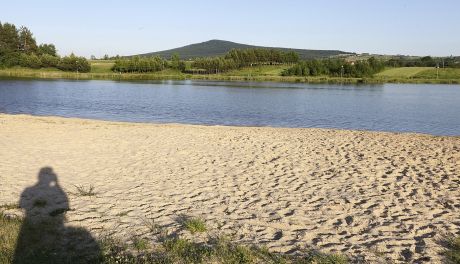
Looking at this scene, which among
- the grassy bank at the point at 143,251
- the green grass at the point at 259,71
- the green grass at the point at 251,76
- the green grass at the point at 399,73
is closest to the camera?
the grassy bank at the point at 143,251

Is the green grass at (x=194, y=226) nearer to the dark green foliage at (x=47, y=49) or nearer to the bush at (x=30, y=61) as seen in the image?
the bush at (x=30, y=61)

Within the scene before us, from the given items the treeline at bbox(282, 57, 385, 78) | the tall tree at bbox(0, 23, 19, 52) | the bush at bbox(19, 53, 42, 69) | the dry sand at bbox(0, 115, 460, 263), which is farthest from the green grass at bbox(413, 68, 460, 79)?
the dry sand at bbox(0, 115, 460, 263)

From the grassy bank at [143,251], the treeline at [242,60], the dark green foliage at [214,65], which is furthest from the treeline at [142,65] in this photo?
the grassy bank at [143,251]

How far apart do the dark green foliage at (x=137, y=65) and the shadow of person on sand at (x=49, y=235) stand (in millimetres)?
127853

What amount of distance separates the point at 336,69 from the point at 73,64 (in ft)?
284

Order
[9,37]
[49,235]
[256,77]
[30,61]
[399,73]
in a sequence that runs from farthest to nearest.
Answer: [399,73] → [256,77] → [9,37] → [30,61] → [49,235]

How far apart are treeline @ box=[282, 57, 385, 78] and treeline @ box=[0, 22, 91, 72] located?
66.4 m

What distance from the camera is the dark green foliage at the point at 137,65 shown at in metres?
134

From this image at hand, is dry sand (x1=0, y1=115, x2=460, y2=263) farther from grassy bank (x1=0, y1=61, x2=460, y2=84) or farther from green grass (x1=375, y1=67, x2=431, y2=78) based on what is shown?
green grass (x1=375, y1=67, x2=431, y2=78)

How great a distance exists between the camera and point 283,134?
66.6 feet

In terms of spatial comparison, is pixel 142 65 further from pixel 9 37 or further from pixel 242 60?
pixel 242 60

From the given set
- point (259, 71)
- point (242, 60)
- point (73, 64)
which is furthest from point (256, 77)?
point (73, 64)

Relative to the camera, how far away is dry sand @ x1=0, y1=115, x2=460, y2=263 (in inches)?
285

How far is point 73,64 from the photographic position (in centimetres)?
12169
